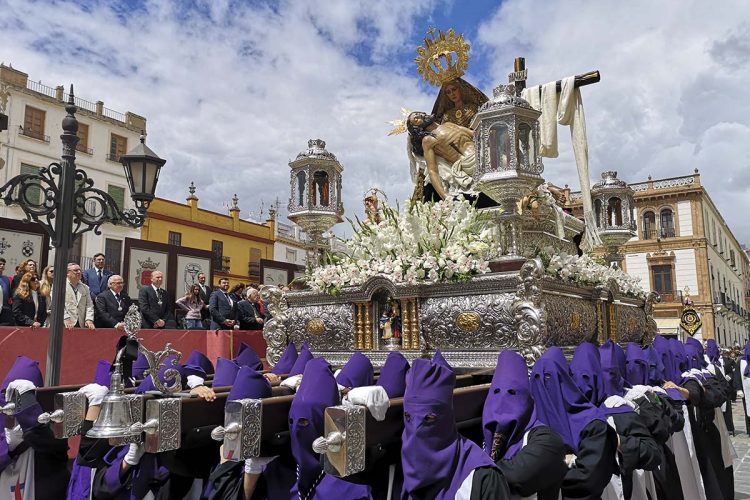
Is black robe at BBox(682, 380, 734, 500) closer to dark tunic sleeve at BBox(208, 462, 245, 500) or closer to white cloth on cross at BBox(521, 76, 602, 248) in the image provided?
white cloth on cross at BBox(521, 76, 602, 248)

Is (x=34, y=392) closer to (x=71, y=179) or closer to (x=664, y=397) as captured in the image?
(x=71, y=179)

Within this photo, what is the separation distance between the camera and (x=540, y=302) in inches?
211

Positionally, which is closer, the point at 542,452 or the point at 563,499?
the point at 542,452

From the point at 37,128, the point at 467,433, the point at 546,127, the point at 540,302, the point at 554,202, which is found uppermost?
the point at 37,128

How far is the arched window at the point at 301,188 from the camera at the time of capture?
809 cm

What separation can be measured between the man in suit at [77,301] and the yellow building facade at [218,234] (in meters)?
21.6

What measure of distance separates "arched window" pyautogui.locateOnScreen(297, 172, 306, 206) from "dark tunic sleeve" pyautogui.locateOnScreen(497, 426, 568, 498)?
5.67 m

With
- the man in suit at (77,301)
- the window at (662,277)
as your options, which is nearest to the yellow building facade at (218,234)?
the man in suit at (77,301)

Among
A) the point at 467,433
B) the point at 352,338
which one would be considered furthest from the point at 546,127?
the point at 467,433

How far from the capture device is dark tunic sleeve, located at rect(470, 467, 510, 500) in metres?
2.50

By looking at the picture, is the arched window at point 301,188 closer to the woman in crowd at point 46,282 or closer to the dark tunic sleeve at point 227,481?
the woman in crowd at point 46,282

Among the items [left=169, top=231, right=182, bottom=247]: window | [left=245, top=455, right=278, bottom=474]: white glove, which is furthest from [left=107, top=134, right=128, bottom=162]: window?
[left=245, top=455, right=278, bottom=474]: white glove

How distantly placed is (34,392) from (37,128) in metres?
28.6

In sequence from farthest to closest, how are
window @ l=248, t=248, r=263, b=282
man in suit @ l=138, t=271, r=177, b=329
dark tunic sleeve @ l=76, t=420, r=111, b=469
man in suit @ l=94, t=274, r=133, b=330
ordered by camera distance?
window @ l=248, t=248, r=263, b=282 < man in suit @ l=138, t=271, r=177, b=329 < man in suit @ l=94, t=274, r=133, b=330 < dark tunic sleeve @ l=76, t=420, r=111, b=469
